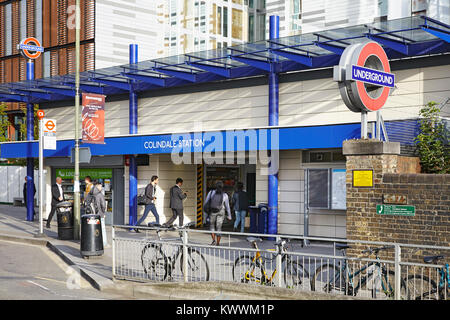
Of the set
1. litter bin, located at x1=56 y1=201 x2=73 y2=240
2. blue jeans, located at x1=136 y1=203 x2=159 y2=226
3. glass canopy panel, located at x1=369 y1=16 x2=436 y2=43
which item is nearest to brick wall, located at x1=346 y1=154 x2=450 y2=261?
glass canopy panel, located at x1=369 y1=16 x2=436 y2=43

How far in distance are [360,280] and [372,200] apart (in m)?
1.86

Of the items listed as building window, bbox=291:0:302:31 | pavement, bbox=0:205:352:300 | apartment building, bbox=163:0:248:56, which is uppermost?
apartment building, bbox=163:0:248:56

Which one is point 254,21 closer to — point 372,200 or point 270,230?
point 270,230

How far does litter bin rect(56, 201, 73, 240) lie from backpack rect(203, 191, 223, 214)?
440 centimetres

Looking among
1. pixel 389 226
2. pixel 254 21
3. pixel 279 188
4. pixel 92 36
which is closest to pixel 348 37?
pixel 279 188

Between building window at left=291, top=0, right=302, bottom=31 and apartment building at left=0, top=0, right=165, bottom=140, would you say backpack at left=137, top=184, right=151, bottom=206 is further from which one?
building window at left=291, top=0, right=302, bottom=31

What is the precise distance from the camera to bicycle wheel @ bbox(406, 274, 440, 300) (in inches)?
302

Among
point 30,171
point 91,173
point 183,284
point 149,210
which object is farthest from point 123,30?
point 183,284

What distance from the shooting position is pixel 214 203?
15328 mm

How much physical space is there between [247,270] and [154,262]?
178 cm

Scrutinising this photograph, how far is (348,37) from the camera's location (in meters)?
14.3

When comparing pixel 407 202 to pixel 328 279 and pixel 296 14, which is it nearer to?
pixel 328 279

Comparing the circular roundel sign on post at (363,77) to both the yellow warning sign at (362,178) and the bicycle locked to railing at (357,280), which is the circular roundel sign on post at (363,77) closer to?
the yellow warning sign at (362,178)

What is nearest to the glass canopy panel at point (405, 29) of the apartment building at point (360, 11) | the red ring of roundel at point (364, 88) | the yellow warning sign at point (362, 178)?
the red ring of roundel at point (364, 88)
